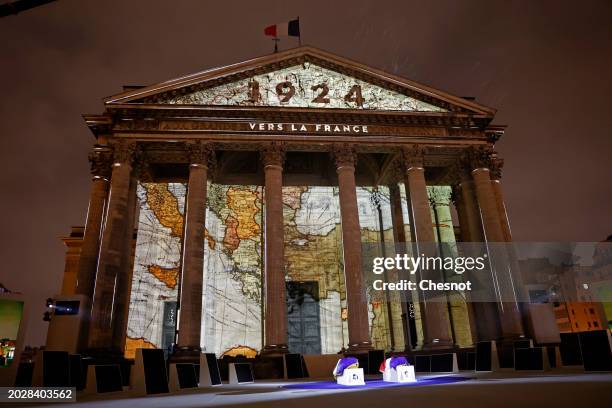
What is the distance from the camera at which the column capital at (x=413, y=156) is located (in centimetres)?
2012

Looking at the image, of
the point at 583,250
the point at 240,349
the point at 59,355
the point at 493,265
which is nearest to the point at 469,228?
the point at 493,265

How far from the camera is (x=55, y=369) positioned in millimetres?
8961

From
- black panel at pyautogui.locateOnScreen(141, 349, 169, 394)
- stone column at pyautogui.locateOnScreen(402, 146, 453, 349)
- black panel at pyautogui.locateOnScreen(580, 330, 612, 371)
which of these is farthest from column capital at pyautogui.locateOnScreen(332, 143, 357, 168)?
black panel at pyautogui.locateOnScreen(141, 349, 169, 394)

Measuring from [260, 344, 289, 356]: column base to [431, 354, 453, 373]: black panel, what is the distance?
5506 millimetres

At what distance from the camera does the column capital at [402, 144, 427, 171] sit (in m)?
20.1

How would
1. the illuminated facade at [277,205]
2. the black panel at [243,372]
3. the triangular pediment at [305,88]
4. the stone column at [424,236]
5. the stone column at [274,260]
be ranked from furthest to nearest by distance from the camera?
1. the triangular pediment at [305,88]
2. the illuminated facade at [277,205]
3. the stone column at [424,236]
4. the stone column at [274,260]
5. the black panel at [243,372]

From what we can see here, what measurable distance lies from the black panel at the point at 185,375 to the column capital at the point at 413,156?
44.2 feet

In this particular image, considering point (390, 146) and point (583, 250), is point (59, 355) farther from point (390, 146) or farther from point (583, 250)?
point (583, 250)

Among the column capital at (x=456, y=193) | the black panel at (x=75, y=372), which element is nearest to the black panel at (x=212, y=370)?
the black panel at (x=75, y=372)

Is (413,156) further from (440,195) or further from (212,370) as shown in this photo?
(212,370)

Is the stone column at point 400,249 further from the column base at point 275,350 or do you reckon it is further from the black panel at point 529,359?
the black panel at point 529,359

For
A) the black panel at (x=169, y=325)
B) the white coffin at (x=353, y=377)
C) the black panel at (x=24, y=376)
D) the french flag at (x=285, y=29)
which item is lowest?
the white coffin at (x=353, y=377)

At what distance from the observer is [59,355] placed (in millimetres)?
9062

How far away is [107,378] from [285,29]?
17.6m
